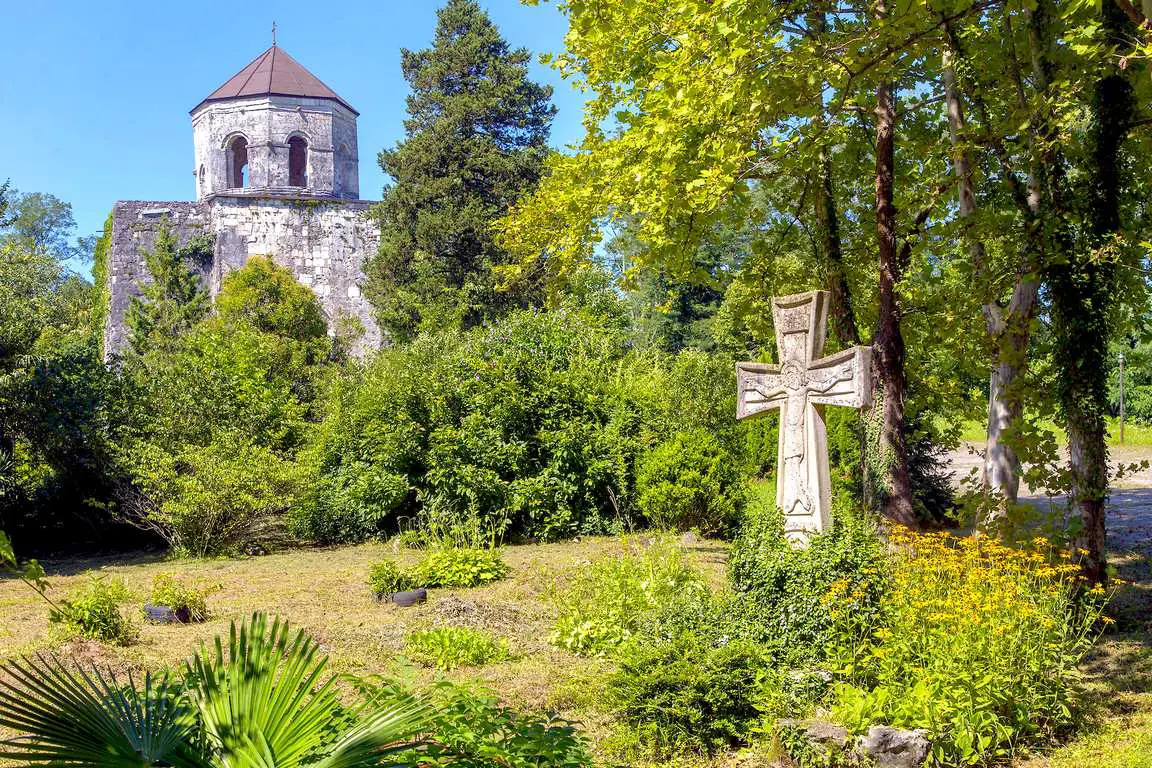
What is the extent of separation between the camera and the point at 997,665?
5582 millimetres

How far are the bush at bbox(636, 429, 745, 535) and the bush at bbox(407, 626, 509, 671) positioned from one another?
6116 mm

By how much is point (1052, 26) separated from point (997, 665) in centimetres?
604

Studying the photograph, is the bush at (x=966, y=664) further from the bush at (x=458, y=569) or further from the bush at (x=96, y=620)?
the bush at (x=96, y=620)

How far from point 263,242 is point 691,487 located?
21201 mm

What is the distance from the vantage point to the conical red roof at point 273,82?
33938 millimetres

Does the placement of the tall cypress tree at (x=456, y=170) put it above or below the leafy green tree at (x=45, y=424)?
above

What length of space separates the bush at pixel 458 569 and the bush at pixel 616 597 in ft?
4.84

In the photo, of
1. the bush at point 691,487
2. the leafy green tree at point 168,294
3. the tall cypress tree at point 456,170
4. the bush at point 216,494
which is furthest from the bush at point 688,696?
the leafy green tree at point 168,294

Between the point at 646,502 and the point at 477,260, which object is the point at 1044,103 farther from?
the point at 477,260

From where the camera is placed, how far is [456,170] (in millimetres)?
26734

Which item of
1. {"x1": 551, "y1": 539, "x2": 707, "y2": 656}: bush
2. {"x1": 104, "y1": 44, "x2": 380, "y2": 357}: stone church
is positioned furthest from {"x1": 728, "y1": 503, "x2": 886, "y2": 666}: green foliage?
{"x1": 104, "y1": 44, "x2": 380, "y2": 357}: stone church

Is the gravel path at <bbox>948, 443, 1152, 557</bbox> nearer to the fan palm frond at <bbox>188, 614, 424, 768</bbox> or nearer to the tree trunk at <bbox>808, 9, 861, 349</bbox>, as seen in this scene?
the tree trunk at <bbox>808, 9, 861, 349</bbox>

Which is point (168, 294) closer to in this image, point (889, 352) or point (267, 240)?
point (267, 240)

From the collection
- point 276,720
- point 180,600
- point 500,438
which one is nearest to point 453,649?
point 180,600
